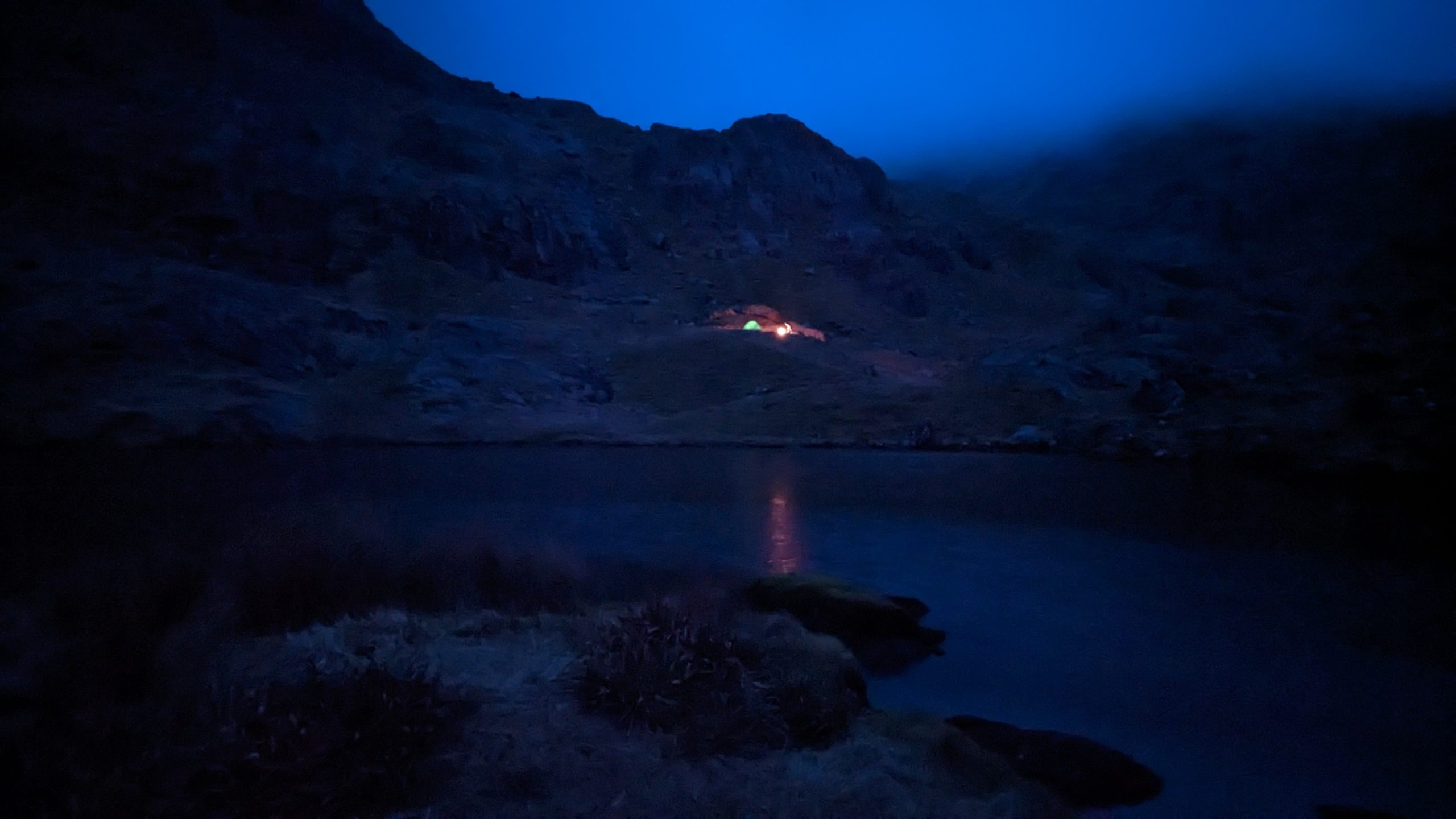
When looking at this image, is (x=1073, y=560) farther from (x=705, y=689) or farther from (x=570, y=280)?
(x=570, y=280)

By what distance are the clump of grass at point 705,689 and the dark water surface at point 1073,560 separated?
2504 millimetres

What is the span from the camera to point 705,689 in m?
5.59

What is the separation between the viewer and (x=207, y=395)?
3772 cm

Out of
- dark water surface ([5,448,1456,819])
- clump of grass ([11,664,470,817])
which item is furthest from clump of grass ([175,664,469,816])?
dark water surface ([5,448,1456,819])

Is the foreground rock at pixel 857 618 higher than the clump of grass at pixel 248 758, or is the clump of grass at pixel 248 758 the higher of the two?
the clump of grass at pixel 248 758

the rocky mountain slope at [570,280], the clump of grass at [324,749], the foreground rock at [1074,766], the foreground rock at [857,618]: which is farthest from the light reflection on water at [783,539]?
the rocky mountain slope at [570,280]

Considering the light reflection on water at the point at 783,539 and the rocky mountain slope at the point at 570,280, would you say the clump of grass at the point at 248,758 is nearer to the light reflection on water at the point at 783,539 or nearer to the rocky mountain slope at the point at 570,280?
the light reflection on water at the point at 783,539

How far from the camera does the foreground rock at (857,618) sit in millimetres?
9742

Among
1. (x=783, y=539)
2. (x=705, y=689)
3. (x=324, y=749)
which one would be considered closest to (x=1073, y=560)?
(x=783, y=539)

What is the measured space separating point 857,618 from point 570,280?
5611 centimetres

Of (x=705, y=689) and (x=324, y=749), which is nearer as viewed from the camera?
(x=324, y=749)

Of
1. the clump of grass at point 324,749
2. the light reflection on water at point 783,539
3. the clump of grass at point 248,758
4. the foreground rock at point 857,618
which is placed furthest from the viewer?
the light reflection on water at point 783,539

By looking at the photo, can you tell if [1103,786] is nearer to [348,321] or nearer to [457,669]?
[457,669]

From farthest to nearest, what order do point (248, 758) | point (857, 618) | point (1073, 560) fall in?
1. point (1073, 560)
2. point (857, 618)
3. point (248, 758)
